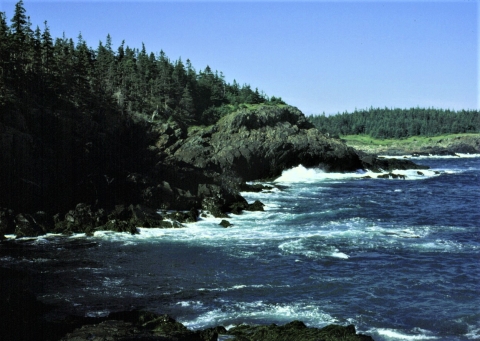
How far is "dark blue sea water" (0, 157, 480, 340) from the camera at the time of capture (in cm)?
2172

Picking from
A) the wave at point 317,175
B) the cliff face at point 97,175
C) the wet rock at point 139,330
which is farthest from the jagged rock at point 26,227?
the wave at point 317,175

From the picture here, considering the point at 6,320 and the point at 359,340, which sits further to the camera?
the point at 6,320

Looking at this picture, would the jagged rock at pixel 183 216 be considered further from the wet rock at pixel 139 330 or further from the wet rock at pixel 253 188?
the wet rock at pixel 139 330

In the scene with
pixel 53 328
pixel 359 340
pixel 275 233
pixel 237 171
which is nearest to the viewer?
pixel 359 340

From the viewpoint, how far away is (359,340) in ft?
56.9

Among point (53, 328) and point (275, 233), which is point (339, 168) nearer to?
point (275, 233)

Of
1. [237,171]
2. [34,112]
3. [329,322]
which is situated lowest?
[329,322]

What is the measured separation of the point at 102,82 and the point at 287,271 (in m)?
63.7

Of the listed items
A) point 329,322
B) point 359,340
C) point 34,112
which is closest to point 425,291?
point 329,322

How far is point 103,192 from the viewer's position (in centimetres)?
4794

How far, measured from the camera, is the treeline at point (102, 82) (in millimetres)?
56344

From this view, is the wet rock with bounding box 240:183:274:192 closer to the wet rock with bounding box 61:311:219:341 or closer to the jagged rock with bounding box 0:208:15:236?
the jagged rock with bounding box 0:208:15:236

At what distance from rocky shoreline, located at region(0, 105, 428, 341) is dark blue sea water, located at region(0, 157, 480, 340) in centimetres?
171

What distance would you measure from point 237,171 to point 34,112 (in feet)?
120
